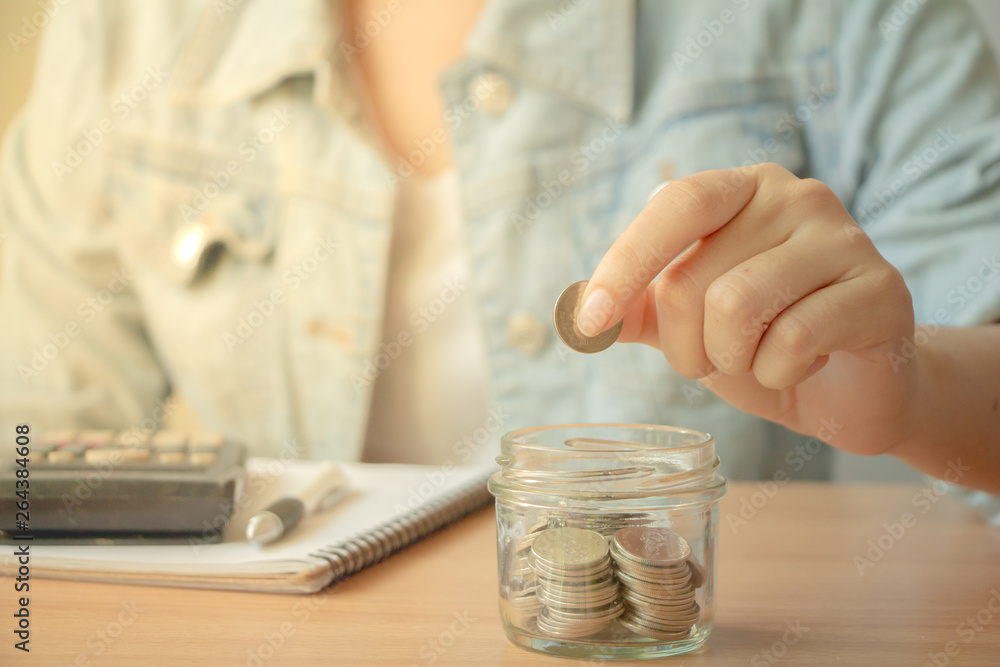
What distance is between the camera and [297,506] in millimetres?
522

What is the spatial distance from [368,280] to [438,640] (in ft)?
2.29

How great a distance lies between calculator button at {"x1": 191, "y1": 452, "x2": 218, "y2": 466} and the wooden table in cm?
10

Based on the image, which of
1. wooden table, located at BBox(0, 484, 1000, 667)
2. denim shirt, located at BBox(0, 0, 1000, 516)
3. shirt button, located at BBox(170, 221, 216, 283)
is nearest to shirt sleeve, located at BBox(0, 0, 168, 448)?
denim shirt, located at BBox(0, 0, 1000, 516)

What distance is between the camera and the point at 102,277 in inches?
45.4

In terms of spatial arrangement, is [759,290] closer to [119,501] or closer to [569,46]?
[119,501]

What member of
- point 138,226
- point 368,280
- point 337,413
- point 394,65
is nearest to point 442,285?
point 368,280

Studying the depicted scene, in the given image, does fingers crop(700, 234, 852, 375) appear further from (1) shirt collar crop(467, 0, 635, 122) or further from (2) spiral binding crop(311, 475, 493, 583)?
(1) shirt collar crop(467, 0, 635, 122)

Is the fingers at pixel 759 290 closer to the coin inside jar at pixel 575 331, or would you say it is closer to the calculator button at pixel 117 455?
the coin inside jar at pixel 575 331

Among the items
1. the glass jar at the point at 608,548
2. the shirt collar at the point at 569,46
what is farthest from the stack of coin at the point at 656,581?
the shirt collar at the point at 569,46

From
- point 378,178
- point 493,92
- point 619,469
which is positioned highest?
point 493,92

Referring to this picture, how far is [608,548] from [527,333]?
0.62 m

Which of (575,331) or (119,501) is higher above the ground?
(575,331)

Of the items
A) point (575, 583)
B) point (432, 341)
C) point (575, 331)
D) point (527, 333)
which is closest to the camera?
point (575, 583)

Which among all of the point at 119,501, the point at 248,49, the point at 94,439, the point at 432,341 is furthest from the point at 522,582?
the point at 248,49
